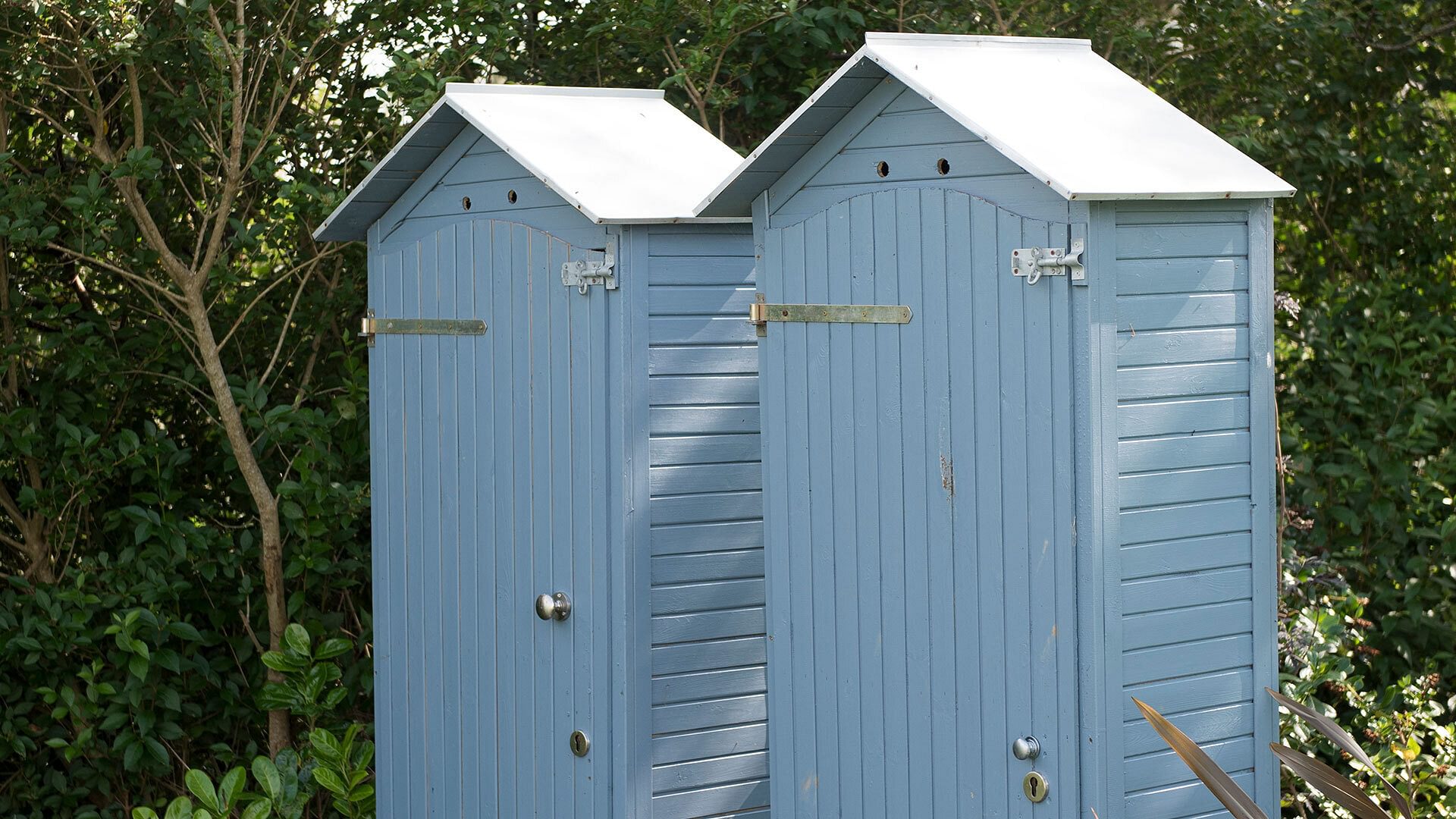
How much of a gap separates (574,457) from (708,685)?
623 mm

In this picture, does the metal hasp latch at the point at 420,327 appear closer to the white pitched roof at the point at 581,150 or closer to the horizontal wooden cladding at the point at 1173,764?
Result: the white pitched roof at the point at 581,150

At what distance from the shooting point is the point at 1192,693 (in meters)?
2.95

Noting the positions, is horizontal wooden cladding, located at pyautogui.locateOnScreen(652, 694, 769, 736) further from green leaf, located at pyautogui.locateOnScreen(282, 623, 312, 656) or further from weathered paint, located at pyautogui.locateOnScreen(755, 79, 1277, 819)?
green leaf, located at pyautogui.locateOnScreen(282, 623, 312, 656)

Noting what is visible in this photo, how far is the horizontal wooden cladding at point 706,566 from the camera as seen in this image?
3604 mm

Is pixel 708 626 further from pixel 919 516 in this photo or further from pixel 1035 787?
pixel 1035 787

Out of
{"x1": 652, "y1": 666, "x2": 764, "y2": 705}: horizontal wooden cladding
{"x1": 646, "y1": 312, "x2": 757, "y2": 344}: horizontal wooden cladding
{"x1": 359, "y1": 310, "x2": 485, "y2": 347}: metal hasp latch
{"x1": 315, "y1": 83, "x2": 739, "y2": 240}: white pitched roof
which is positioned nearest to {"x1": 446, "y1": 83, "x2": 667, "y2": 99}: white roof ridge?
{"x1": 315, "y1": 83, "x2": 739, "y2": 240}: white pitched roof

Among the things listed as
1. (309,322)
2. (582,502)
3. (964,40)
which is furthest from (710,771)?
(309,322)

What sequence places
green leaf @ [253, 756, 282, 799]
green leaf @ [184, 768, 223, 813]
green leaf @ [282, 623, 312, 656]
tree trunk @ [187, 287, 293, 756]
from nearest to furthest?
green leaf @ [184, 768, 223, 813], green leaf @ [253, 756, 282, 799], green leaf @ [282, 623, 312, 656], tree trunk @ [187, 287, 293, 756]

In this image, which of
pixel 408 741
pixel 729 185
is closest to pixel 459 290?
pixel 729 185

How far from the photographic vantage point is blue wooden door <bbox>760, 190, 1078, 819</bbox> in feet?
9.24

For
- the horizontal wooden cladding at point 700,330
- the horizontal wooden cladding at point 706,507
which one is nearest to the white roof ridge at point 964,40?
the horizontal wooden cladding at point 700,330

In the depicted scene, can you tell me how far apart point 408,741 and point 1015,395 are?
218 centimetres

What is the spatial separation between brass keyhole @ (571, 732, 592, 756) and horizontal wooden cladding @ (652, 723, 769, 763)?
0.50ft

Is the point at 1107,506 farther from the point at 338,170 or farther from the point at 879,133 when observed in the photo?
the point at 338,170
